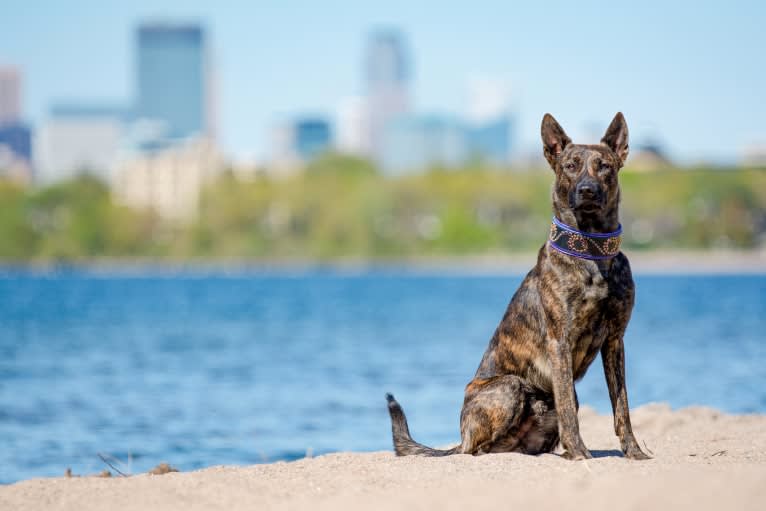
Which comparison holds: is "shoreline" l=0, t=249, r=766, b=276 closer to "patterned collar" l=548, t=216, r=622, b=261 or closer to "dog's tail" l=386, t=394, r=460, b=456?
"dog's tail" l=386, t=394, r=460, b=456

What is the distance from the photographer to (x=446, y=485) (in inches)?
261

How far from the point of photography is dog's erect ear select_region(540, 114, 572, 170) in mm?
7316

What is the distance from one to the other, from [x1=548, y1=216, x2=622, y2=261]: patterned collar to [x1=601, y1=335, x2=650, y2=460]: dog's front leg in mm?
552

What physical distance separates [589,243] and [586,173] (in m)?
0.44

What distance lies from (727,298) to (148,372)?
43.8m

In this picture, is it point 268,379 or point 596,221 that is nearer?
point 596,221

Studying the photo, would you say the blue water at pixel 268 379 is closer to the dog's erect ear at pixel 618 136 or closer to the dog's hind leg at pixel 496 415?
the dog's hind leg at pixel 496 415

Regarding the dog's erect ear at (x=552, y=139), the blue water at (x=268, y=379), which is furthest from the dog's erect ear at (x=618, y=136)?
the blue water at (x=268, y=379)

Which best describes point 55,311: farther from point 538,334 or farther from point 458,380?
point 538,334

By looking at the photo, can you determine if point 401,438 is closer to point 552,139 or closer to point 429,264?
point 552,139

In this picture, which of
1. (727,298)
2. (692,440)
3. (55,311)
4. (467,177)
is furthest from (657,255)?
(692,440)

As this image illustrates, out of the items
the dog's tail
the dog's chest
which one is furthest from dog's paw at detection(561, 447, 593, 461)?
the dog's tail

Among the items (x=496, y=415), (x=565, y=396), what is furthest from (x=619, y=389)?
(x=496, y=415)

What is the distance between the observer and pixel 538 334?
24.3ft
